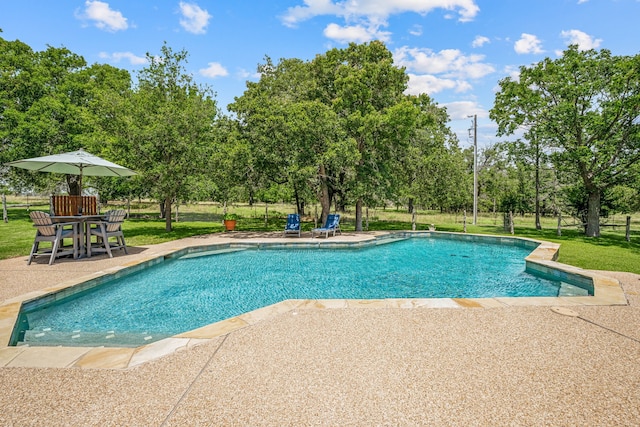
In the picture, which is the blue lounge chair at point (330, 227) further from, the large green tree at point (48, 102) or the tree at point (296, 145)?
the large green tree at point (48, 102)

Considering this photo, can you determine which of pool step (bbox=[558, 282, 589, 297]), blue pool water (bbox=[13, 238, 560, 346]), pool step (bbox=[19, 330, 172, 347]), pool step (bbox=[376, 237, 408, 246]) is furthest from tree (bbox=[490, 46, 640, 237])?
pool step (bbox=[19, 330, 172, 347])

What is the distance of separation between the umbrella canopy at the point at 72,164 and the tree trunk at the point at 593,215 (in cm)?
2028

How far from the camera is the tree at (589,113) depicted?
14305 millimetres

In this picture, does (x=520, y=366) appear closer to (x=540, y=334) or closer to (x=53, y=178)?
(x=540, y=334)

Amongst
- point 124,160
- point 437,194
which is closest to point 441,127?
point 437,194

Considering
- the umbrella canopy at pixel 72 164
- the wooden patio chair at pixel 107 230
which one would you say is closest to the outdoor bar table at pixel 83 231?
the wooden patio chair at pixel 107 230

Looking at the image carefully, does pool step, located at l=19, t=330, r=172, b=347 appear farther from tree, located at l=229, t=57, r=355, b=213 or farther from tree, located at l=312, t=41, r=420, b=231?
tree, located at l=312, t=41, r=420, b=231

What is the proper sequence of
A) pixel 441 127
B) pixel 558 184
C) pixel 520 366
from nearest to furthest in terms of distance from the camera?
1. pixel 520 366
2. pixel 558 184
3. pixel 441 127

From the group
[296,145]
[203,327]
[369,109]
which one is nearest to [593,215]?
[369,109]

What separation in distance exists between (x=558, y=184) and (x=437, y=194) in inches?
423

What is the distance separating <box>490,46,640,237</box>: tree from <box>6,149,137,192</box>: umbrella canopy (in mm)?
18770

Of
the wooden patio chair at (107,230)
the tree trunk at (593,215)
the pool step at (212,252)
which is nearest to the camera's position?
the wooden patio chair at (107,230)

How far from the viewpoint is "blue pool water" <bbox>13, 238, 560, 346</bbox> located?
509 cm

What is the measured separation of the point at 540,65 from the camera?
1669 centimetres
